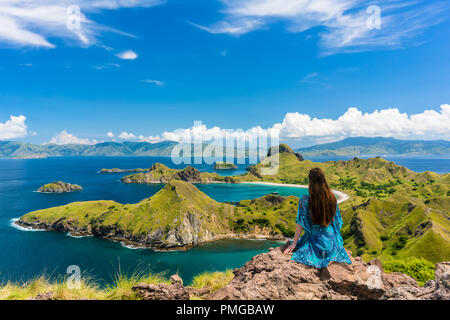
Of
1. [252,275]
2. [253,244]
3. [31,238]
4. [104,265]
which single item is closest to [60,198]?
[31,238]

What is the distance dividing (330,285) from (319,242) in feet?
4.19

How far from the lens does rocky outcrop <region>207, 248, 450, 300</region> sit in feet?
21.1

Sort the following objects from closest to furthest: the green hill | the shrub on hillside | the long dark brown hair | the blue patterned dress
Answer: the long dark brown hair → the blue patterned dress → the shrub on hillside → the green hill

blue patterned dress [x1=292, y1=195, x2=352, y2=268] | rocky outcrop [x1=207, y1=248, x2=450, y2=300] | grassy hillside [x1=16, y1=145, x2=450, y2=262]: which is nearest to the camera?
rocky outcrop [x1=207, y1=248, x2=450, y2=300]

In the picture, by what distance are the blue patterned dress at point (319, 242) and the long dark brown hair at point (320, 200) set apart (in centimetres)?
28

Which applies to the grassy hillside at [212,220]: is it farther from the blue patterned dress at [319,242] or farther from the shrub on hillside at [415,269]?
the blue patterned dress at [319,242]

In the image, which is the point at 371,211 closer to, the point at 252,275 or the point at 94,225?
the point at 252,275

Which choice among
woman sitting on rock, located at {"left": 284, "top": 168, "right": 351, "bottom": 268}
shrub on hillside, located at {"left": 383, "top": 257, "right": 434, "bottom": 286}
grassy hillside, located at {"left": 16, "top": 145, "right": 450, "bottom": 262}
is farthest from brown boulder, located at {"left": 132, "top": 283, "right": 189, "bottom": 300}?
grassy hillside, located at {"left": 16, "top": 145, "right": 450, "bottom": 262}

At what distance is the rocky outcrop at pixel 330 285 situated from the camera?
6445 millimetres

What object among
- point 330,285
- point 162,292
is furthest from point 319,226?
point 162,292

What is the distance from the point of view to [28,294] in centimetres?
798

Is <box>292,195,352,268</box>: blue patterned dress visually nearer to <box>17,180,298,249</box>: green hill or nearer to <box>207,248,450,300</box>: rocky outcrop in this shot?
<box>207,248,450,300</box>: rocky outcrop

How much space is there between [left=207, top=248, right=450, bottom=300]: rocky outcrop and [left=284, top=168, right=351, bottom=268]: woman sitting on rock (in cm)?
30
